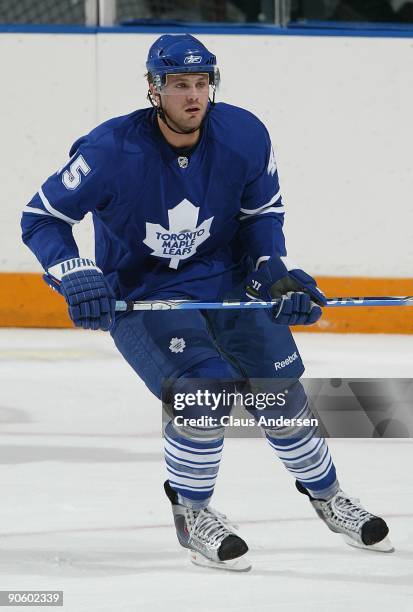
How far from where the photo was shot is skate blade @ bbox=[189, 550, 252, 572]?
241cm

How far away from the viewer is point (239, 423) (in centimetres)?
294

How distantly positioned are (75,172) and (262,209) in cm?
41

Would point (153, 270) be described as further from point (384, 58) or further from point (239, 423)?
point (384, 58)

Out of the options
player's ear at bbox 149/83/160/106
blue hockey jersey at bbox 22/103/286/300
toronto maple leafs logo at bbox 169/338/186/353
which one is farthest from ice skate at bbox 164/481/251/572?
player's ear at bbox 149/83/160/106

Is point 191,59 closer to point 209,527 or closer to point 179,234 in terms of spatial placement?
point 179,234

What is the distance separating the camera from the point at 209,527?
98.0 inches

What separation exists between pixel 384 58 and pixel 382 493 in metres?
2.53

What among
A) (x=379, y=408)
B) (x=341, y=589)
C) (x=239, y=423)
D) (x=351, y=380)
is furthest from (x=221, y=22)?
(x=341, y=589)

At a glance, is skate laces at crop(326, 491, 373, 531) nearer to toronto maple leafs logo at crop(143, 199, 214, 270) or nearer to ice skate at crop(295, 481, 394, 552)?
ice skate at crop(295, 481, 394, 552)

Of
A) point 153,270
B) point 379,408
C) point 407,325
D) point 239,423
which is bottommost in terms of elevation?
point 407,325

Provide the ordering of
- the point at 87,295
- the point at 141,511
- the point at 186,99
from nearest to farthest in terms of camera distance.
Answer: the point at 87,295, the point at 186,99, the point at 141,511

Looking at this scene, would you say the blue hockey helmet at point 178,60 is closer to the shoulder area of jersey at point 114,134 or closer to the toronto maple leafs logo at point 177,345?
the shoulder area of jersey at point 114,134

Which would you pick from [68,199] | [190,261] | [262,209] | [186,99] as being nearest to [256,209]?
[262,209]

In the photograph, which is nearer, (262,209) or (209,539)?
(209,539)
